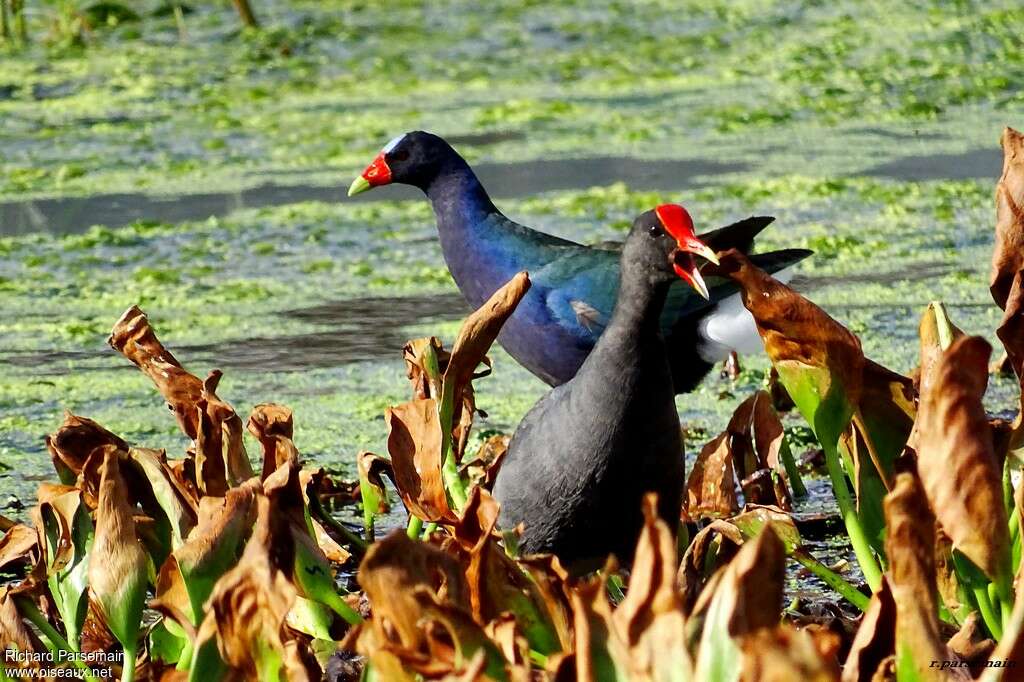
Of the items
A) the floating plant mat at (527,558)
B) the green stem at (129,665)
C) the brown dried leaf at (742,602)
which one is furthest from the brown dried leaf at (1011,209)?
the green stem at (129,665)

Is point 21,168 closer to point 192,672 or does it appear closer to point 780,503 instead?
point 780,503

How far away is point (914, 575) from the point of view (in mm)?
1571

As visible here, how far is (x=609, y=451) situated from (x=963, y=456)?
76 centimetres

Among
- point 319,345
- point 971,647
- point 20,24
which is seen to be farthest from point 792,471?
point 20,24

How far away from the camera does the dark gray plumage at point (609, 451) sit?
238 centimetres

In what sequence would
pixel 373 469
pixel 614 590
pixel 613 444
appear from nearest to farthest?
pixel 614 590 → pixel 613 444 → pixel 373 469

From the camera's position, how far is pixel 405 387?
403 centimetres

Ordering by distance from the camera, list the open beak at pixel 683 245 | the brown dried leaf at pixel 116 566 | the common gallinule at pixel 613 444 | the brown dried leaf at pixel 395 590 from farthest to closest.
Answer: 1. the open beak at pixel 683 245
2. the common gallinule at pixel 613 444
3. the brown dried leaf at pixel 116 566
4. the brown dried leaf at pixel 395 590

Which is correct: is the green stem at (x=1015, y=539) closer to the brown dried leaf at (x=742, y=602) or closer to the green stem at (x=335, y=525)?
the brown dried leaf at (x=742, y=602)

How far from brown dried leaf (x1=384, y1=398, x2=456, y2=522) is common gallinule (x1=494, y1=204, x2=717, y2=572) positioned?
0.18 metres

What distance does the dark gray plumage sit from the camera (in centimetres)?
238

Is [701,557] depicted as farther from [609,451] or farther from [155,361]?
[155,361]

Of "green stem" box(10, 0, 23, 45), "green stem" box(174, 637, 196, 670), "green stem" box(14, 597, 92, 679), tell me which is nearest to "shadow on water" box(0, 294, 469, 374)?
"green stem" box(14, 597, 92, 679)

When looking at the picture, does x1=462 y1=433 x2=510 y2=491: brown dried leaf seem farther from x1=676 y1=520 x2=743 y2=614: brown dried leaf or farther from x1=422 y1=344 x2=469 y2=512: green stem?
x1=676 y1=520 x2=743 y2=614: brown dried leaf
